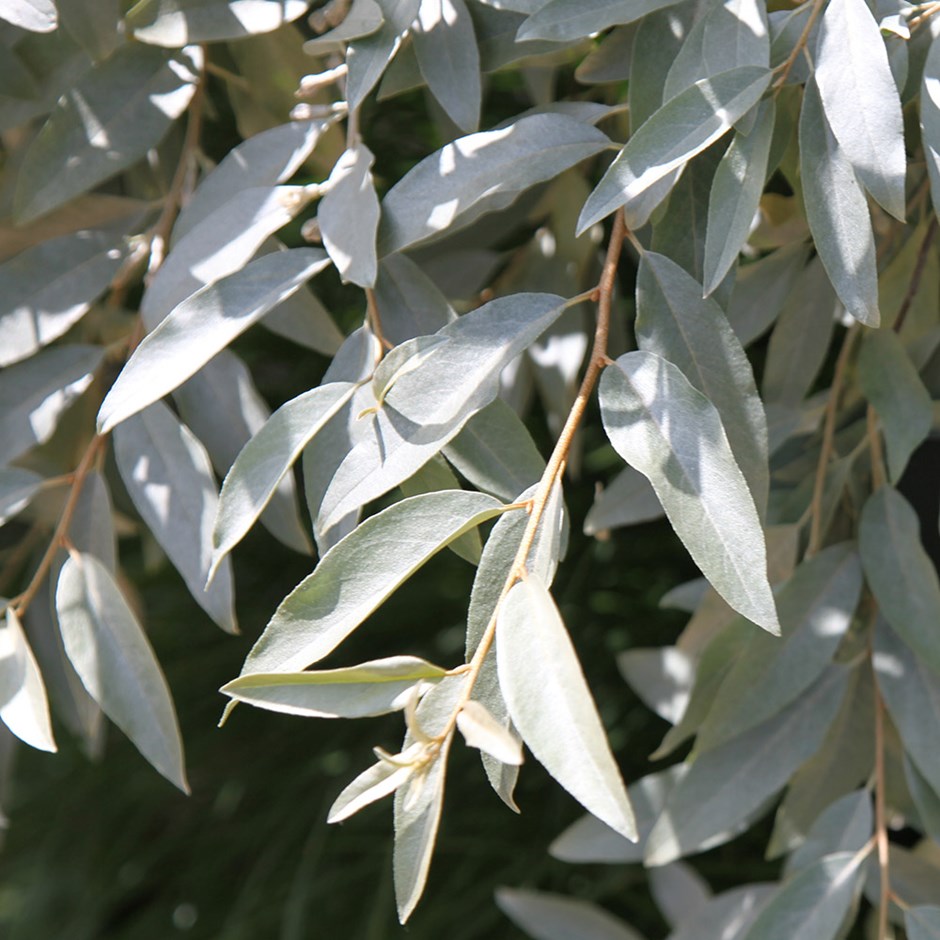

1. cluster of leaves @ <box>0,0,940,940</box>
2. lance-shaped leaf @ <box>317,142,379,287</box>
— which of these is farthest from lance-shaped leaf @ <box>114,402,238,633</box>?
lance-shaped leaf @ <box>317,142,379,287</box>

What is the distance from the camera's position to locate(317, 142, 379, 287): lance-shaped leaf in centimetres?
31

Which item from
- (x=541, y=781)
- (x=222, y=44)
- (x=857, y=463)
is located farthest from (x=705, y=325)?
(x=541, y=781)

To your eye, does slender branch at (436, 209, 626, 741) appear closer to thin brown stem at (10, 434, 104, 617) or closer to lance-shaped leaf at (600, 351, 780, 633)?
lance-shaped leaf at (600, 351, 780, 633)

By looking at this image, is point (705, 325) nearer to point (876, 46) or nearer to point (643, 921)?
point (876, 46)

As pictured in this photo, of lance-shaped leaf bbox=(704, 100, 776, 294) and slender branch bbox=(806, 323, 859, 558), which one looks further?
slender branch bbox=(806, 323, 859, 558)

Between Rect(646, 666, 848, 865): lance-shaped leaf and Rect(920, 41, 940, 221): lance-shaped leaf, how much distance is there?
217 mm

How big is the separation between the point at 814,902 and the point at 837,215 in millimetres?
242

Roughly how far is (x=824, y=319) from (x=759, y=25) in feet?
0.51

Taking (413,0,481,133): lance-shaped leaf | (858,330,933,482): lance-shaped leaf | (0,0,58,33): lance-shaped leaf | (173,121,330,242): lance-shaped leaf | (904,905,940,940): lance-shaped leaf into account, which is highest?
(0,0,58,33): lance-shaped leaf

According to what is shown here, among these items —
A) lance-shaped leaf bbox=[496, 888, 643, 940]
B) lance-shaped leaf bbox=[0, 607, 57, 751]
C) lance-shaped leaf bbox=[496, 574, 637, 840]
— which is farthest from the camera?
lance-shaped leaf bbox=[496, 888, 643, 940]

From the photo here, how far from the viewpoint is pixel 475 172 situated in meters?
0.32

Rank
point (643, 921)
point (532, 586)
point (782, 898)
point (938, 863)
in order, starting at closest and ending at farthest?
1. point (532, 586)
2. point (782, 898)
3. point (938, 863)
4. point (643, 921)

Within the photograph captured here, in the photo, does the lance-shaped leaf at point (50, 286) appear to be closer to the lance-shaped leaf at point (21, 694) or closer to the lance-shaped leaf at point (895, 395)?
the lance-shaped leaf at point (21, 694)

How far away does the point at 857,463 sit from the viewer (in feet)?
1.50
